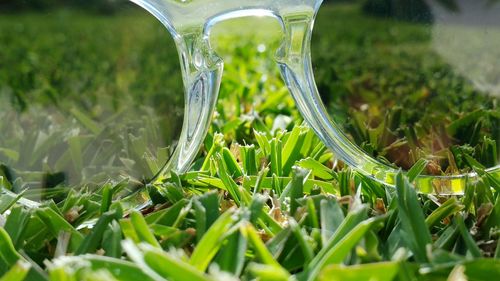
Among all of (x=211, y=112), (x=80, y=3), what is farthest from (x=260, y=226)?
(x=80, y=3)

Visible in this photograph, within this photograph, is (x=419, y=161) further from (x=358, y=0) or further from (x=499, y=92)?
(x=358, y=0)

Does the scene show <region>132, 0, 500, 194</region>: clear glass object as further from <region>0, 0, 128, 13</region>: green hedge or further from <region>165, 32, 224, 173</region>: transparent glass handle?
<region>0, 0, 128, 13</region>: green hedge

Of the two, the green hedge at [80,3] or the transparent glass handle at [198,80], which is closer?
the transparent glass handle at [198,80]

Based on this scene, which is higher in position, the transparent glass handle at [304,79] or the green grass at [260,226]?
the transparent glass handle at [304,79]

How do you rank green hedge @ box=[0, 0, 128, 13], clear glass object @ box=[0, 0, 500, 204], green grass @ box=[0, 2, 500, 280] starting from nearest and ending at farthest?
green grass @ box=[0, 2, 500, 280] → clear glass object @ box=[0, 0, 500, 204] → green hedge @ box=[0, 0, 128, 13]

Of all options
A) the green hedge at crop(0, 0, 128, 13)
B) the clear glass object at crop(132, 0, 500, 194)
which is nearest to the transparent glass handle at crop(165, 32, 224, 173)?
the clear glass object at crop(132, 0, 500, 194)

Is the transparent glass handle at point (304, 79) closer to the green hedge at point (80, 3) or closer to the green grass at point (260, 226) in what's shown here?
the green grass at point (260, 226)

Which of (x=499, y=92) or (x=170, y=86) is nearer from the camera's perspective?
(x=499, y=92)

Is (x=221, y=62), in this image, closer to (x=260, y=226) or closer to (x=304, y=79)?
(x=304, y=79)

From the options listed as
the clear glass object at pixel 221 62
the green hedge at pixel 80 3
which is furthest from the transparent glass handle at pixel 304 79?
the green hedge at pixel 80 3

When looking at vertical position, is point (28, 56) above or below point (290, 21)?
below

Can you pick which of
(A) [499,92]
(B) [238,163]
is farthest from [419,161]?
(A) [499,92]
